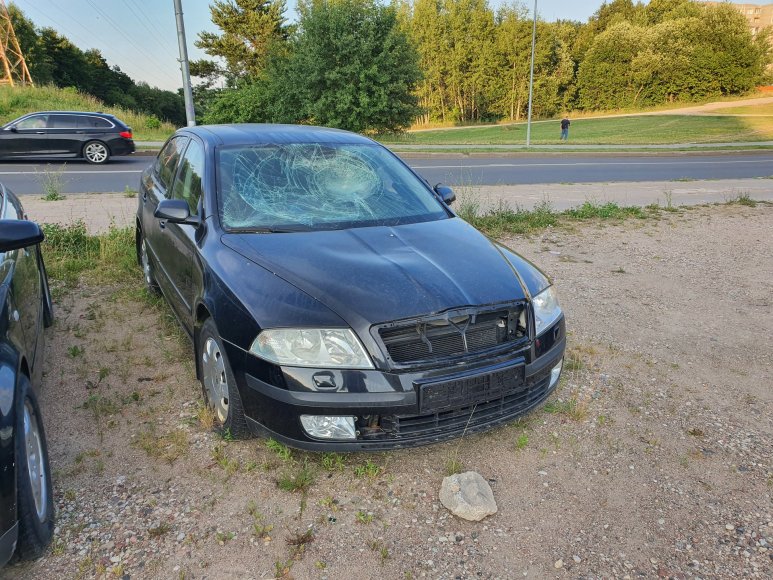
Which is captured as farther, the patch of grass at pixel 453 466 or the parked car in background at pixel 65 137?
the parked car in background at pixel 65 137

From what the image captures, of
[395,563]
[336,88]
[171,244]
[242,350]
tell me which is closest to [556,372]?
[395,563]

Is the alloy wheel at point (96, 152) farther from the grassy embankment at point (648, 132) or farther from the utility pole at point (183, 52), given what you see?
the grassy embankment at point (648, 132)

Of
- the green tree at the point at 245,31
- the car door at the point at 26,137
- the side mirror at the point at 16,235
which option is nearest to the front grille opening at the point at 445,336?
the side mirror at the point at 16,235

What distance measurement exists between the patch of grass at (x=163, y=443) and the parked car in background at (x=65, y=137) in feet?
53.9

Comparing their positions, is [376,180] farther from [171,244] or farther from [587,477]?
[587,477]

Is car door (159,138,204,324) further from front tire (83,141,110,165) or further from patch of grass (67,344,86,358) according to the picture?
front tire (83,141,110,165)

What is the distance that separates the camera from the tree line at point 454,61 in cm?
2803

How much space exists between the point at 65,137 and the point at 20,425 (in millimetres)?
17676

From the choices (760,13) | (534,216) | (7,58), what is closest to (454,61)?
(7,58)

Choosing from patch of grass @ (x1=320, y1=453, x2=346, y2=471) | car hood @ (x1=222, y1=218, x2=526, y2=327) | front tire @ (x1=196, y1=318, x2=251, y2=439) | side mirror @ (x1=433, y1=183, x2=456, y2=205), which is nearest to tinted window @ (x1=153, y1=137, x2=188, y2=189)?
car hood @ (x1=222, y1=218, x2=526, y2=327)

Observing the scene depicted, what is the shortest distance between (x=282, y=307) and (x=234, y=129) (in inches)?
85.8

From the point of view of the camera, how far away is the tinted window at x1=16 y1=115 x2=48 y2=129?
55.6ft

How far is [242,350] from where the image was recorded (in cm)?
288

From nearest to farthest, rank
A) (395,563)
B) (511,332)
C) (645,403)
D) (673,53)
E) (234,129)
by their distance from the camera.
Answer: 1. (395,563)
2. (511,332)
3. (645,403)
4. (234,129)
5. (673,53)
